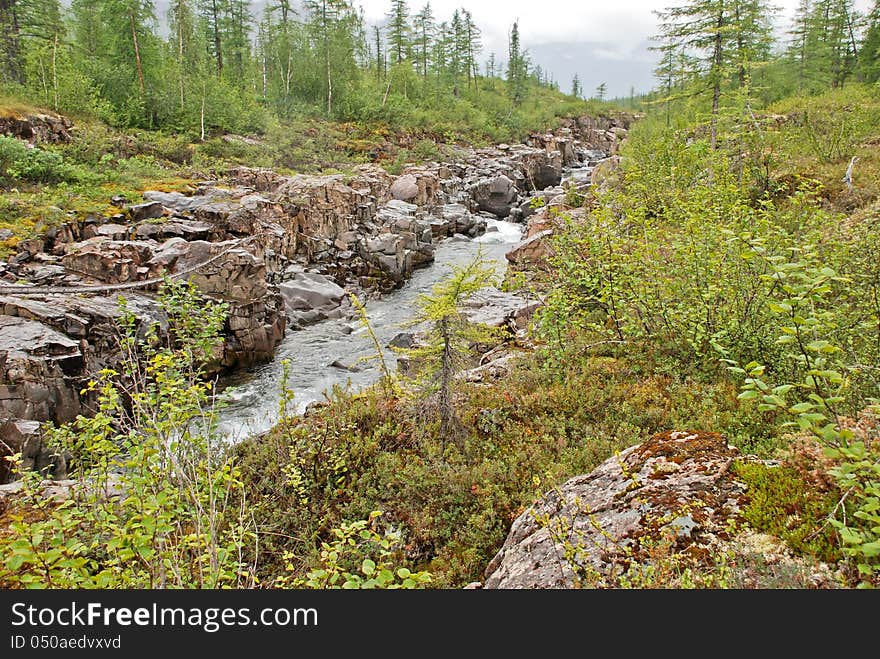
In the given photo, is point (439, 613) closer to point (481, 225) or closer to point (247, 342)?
point (247, 342)

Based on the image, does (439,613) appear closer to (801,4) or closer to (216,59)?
(216,59)

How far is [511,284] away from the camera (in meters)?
8.03

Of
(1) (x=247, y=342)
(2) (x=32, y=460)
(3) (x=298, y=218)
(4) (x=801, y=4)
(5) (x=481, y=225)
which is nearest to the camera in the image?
(2) (x=32, y=460)

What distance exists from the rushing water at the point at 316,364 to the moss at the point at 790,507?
7.60 meters

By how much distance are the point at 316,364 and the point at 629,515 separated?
13.4 metres

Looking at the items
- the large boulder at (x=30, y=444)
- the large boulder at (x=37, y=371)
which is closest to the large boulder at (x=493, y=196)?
the large boulder at (x=37, y=371)

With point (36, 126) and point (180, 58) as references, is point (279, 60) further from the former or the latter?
point (36, 126)

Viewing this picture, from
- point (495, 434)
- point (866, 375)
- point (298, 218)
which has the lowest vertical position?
point (495, 434)

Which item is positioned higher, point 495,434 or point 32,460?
point 495,434

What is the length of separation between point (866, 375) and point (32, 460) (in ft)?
43.8

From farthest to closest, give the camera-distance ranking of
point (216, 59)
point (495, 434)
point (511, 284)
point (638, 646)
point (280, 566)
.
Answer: point (216, 59) → point (511, 284) → point (495, 434) → point (280, 566) → point (638, 646)

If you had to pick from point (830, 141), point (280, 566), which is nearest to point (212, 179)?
point (280, 566)

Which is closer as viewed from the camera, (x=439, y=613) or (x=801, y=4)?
(x=439, y=613)

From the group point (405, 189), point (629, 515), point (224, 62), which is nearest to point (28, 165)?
point (405, 189)
